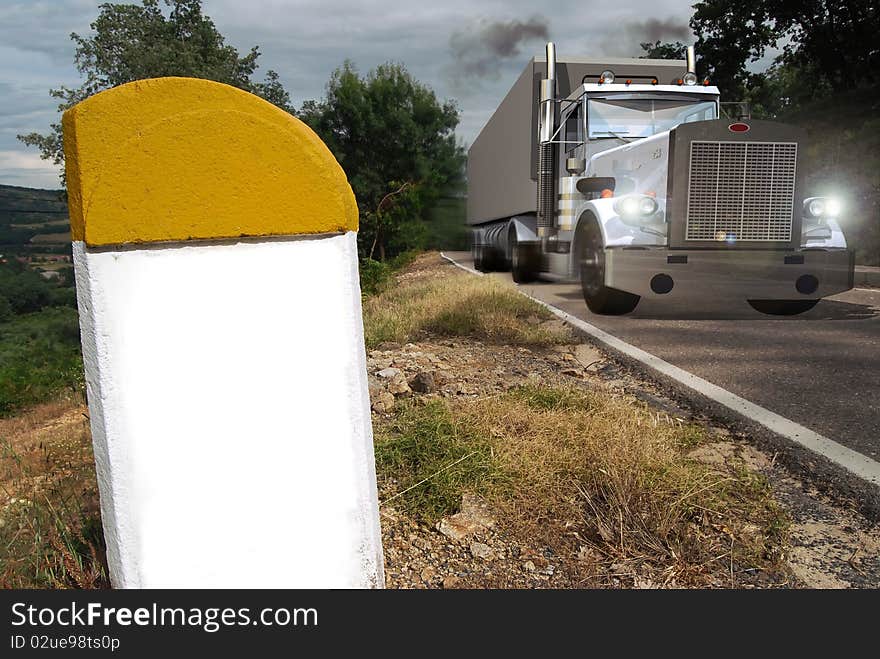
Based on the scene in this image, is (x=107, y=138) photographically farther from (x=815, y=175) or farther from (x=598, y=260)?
(x=815, y=175)

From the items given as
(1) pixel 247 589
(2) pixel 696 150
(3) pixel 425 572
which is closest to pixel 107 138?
(1) pixel 247 589

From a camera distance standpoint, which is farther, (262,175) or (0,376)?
(0,376)

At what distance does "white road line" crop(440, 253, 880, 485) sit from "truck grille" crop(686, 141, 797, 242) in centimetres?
260

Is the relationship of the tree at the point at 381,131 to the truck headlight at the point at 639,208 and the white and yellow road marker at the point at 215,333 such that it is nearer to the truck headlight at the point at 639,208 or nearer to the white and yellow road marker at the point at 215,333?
the truck headlight at the point at 639,208

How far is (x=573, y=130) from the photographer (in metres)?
10.2

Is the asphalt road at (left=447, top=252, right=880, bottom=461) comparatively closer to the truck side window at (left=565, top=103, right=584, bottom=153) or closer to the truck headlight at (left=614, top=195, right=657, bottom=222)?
the truck headlight at (left=614, top=195, right=657, bottom=222)

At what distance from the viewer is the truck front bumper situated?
7.64m

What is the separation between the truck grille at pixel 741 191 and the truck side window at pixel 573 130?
2605mm

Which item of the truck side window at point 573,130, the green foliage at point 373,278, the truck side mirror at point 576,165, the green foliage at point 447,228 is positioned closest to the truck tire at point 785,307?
the truck side mirror at point 576,165

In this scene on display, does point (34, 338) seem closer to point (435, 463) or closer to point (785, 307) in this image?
point (785, 307)

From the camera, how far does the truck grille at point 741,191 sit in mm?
7660

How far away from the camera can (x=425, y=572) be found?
7.91ft

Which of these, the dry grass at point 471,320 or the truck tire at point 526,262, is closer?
the dry grass at point 471,320

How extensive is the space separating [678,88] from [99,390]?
9.66 meters
